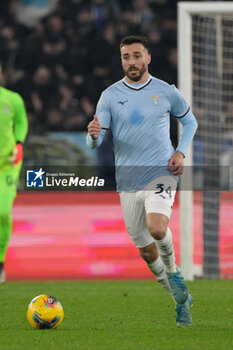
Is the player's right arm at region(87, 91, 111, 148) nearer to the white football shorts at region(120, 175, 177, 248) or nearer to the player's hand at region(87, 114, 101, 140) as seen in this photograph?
the player's hand at region(87, 114, 101, 140)

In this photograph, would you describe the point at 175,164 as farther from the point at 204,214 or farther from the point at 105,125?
the point at 204,214

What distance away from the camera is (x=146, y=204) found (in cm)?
690

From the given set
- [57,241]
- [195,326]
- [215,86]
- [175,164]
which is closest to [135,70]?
[175,164]

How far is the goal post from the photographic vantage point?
36.0ft

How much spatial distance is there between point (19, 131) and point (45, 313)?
4.73 meters

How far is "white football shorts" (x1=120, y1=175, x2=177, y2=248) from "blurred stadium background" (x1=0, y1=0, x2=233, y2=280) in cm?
458

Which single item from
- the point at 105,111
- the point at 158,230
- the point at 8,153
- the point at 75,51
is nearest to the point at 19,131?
the point at 8,153

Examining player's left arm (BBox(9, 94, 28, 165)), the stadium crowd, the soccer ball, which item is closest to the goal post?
player's left arm (BBox(9, 94, 28, 165))

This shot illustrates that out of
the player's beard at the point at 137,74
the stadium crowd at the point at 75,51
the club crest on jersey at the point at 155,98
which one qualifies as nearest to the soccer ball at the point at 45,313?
the club crest on jersey at the point at 155,98

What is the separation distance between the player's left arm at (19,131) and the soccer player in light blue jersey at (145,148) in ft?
12.5

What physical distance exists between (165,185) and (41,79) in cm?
906

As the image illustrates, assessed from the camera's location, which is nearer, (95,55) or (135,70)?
(135,70)

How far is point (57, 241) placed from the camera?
40.4ft

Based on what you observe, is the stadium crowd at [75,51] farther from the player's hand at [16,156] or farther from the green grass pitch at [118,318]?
the green grass pitch at [118,318]
